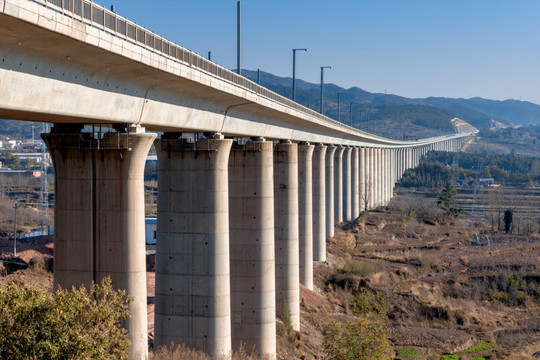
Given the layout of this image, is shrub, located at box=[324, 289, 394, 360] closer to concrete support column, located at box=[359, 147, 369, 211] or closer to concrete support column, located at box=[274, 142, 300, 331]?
concrete support column, located at box=[274, 142, 300, 331]

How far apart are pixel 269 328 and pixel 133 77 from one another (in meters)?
18.2

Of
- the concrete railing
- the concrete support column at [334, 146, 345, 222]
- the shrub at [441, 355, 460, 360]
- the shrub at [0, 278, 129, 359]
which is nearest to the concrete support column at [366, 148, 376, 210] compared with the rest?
the concrete support column at [334, 146, 345, 222]

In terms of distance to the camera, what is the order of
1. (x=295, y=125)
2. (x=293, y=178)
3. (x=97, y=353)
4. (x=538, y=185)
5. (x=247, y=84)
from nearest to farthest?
(x=97, y=353), (x=247, y=84), (x=293, y=178), (x=295, y=125), (x=538, y=185)

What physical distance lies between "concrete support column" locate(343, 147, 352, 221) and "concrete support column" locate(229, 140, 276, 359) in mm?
52146

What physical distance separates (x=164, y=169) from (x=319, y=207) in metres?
33.1

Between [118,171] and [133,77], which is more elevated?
[133,77]

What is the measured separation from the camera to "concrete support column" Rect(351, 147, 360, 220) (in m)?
95.5

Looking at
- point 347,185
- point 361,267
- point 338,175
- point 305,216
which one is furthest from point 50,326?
point 347,185

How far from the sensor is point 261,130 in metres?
39.7

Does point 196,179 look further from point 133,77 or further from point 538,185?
point 538,185

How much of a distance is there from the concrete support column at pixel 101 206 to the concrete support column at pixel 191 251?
7.31 m

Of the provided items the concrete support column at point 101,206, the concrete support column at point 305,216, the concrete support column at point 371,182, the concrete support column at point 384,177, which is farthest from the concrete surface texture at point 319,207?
the concrete support column at point 384,177

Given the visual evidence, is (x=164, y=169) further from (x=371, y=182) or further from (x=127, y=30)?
(x=371, y=182)

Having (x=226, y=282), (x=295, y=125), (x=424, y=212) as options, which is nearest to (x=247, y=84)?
(x=226, y=282)
